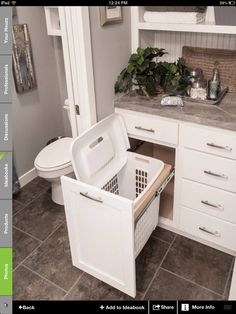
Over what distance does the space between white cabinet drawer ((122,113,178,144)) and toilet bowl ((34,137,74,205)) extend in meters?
0.53

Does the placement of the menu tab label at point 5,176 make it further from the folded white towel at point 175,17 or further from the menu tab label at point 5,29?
the folded white towel at point 175,17

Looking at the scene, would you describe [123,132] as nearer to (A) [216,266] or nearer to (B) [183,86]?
(B) [183,86]

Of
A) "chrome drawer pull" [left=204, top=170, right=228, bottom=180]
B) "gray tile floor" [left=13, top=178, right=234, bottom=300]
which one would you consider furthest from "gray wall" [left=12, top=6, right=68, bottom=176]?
"chrome drawer pull" [left=204, top=170, right=228, bottom=180]

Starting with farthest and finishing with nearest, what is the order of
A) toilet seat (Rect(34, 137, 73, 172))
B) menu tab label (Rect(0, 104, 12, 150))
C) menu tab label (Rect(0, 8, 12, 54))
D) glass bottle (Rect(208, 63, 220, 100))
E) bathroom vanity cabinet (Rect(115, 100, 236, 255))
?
toilet seat (Rect(34, 137, 73, 172))
glass bottle (Rect(208, 63, 220, 100))
bathroom vanity cabinet (Rect(115, 100, 236, 255))
menu tab label (Rect(0, 104, 12, 150))
menu tab label (Rect(0, 8, 12, 54))

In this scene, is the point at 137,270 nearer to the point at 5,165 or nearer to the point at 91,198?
the point at 91,198

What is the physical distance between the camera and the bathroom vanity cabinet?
1513mm

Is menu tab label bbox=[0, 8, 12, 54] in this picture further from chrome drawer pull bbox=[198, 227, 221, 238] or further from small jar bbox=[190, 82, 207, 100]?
chrome drawer pull bbox=[198, 227, 221, 238]

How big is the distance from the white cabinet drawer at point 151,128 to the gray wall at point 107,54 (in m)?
0.14

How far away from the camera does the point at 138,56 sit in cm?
170

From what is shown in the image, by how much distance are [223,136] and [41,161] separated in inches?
49.2

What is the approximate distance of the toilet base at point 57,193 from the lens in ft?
7.26
